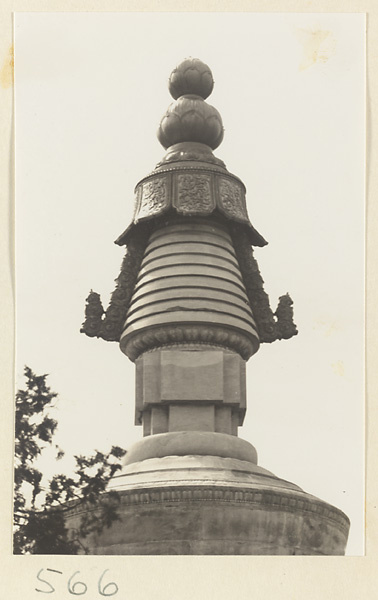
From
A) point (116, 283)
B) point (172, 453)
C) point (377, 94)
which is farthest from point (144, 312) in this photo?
point (377, 94)

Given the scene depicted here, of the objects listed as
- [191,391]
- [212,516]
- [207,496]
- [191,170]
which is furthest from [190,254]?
[212,516]

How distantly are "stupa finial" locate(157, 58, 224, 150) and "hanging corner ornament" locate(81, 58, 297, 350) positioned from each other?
0.06 ft

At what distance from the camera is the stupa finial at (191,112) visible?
58.0 feet

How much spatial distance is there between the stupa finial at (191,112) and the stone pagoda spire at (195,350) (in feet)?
0.07

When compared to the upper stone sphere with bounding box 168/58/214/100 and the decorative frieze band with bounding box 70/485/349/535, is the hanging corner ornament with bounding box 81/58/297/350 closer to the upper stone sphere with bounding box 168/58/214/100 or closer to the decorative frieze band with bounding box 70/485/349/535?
the upper stone sphere with bounding box 168/58/214/100

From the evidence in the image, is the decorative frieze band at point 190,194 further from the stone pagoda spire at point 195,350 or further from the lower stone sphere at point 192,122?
the lower stone sphere at point 192,122

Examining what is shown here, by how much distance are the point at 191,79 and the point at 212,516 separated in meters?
7.61

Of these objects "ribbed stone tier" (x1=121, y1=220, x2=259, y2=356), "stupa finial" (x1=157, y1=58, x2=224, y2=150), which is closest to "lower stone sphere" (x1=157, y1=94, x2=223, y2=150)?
"stupa finial" (x1=157, y1=58, x2=224, y2=150)

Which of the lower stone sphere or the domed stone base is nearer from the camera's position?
the domed stone base

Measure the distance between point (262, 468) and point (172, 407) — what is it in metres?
1.57

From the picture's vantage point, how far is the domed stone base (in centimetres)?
1370
